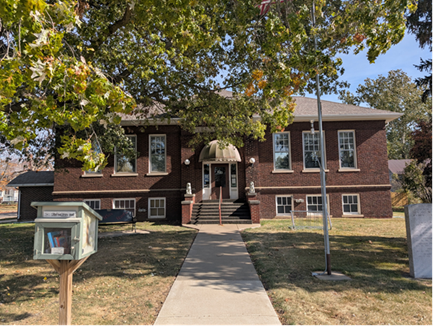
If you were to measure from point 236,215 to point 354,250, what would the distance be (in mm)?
7821

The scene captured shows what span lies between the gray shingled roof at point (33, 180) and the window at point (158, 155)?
8426 mm

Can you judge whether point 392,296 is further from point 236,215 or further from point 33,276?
point 236,215

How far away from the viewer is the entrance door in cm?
1812

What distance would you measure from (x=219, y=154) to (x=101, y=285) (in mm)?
11019

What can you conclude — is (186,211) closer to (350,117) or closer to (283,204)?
(283,204)

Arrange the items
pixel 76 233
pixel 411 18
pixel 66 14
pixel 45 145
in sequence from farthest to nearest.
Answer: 1. pixel 45 145
2. pixel 411 18
3. pixel 66 14
4. pixel 76 233

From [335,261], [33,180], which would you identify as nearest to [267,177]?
[335,261]

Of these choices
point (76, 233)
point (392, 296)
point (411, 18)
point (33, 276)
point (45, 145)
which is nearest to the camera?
point (76, 233)

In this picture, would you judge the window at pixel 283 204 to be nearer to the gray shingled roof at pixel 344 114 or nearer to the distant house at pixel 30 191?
the gray shingled roof at pixel 344 114

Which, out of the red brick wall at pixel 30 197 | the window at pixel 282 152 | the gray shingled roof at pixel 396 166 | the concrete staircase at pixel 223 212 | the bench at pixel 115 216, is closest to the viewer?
the bench at pixel 115 216

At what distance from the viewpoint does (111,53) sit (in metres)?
8.81

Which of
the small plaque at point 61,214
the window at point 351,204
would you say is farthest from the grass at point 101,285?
the window at point 351,204

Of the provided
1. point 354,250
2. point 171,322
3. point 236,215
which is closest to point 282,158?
point 236,215

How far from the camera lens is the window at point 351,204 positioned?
715 inches
